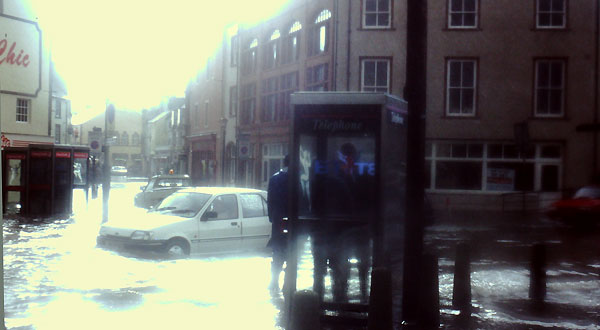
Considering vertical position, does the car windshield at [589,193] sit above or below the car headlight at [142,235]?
above

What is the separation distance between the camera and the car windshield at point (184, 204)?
46.5 feet

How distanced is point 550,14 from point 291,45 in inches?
519

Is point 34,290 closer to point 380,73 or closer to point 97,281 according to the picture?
point 97,281

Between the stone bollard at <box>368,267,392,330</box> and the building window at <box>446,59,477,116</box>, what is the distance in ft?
88.1

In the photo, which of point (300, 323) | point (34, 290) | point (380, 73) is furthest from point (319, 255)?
point (380, 73)

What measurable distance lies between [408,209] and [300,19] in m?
31.0

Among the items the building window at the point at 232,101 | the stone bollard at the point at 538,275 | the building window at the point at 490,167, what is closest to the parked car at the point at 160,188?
the building window at the point at 490,167

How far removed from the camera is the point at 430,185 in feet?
111

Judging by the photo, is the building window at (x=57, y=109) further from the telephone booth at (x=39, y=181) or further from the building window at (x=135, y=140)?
the telephone booth at (x=39, y=181)

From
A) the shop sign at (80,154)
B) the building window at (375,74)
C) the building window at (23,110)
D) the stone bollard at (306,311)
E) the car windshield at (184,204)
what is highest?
the building window at (375,74)

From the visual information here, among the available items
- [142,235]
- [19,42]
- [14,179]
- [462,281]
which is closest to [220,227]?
[142,235]

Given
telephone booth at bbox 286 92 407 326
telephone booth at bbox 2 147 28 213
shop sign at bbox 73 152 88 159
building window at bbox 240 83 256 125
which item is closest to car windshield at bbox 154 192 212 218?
telephone booth at bbox 286 92 407 326

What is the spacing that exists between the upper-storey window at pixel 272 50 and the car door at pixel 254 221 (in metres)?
26.7

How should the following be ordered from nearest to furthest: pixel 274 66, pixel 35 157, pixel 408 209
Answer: pixel 408 209 → pixel 35 157 → pixel 274 66
